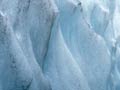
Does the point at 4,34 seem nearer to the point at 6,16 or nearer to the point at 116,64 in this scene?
the point at 6,16

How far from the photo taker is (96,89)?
4887 millimetres

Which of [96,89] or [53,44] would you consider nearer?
[53,44]

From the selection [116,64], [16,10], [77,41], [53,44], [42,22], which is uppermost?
[16,10]

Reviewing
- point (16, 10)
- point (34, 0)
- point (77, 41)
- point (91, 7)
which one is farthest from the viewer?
point (91, 7)

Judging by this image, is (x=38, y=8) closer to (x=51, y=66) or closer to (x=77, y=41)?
(x=51, y=66)

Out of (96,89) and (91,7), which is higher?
(91,7)

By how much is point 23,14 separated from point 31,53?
44cm

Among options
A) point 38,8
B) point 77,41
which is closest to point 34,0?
point 38,8

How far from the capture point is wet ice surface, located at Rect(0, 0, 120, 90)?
119 inches

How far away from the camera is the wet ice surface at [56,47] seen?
3.02 metres

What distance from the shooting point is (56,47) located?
3.99 meters

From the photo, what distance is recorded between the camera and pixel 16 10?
3268mm

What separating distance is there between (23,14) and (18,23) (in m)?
0.14

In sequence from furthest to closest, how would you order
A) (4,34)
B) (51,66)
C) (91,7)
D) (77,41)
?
(91,7) → (77,41) → (51,66) → (4,34)
